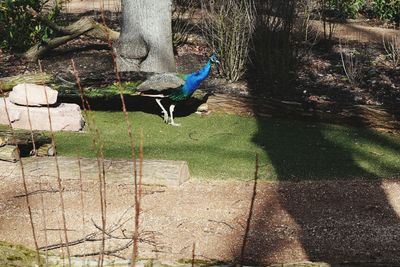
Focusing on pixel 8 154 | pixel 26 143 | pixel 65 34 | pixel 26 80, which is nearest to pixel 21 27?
pixel 65 34

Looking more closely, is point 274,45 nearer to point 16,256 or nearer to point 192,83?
point 192,83

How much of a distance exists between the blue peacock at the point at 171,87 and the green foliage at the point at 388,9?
7442 mm

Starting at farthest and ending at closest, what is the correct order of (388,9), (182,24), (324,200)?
(388,9), (182,24), (324,200)

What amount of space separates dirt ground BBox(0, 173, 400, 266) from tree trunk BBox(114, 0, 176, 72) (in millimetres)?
3768

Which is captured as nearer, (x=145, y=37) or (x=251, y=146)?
(x=251, y=146)

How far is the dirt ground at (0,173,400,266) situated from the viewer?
16.4 feet

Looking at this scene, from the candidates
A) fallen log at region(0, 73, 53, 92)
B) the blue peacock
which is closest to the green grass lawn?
the blue peacock

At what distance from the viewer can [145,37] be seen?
396 inches

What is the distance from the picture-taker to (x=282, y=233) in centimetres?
540

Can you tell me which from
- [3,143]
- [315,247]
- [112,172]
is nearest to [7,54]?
[3,143]

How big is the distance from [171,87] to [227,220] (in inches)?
121

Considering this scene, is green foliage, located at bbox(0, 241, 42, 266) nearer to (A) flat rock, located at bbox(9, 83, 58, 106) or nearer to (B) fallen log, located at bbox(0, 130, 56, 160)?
(B) fallen log, located at bbox(0, 130, 56, 160)

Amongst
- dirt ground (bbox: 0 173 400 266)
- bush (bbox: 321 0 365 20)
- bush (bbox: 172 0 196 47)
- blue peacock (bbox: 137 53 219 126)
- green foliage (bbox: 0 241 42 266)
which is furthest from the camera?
bush (bbox: 321 0 365 20)

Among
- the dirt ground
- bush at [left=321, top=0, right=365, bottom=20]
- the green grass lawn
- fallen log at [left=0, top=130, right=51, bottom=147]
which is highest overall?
bush at [left=321, top=0, right=365, bottom=20]
